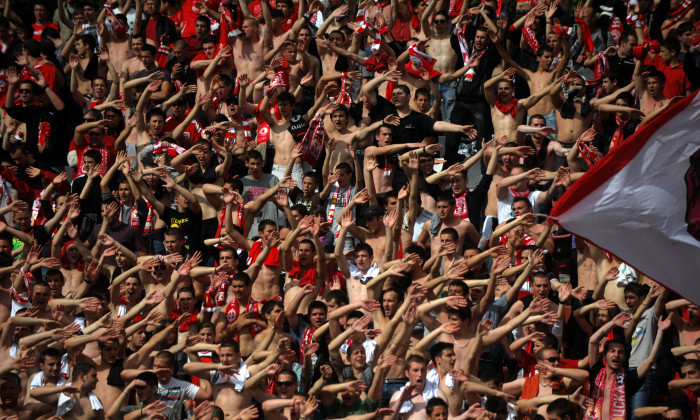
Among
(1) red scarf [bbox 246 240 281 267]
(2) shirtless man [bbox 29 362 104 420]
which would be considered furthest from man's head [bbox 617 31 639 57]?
(2) shirtless man [bbox 29 362 104 420]

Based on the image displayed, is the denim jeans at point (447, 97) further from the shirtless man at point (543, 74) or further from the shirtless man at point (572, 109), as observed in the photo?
the shirtless man at point (572, 109)

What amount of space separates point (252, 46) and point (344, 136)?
92.2 inches

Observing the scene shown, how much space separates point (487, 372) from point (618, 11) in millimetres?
7145

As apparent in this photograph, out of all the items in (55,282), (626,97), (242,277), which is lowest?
(55,282)

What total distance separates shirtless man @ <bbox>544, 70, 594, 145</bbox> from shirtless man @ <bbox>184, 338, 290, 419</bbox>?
497cm

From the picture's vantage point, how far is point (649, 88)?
46.4 feet

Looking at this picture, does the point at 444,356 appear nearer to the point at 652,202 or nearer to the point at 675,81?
the point at 652,202

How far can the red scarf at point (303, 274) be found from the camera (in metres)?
13.0

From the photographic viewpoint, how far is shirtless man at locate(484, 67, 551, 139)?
1456 centimetres

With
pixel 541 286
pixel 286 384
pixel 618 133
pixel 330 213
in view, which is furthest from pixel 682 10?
pixel 286 384

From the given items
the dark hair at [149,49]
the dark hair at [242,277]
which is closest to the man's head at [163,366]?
the dark hair at [242,277]

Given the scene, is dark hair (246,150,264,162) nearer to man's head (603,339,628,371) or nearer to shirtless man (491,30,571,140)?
shirtless man (491,30,571,140)

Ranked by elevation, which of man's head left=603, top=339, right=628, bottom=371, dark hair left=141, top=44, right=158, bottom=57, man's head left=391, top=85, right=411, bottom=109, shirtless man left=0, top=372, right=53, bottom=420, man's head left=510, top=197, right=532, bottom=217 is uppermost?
man's head left=391, top=85, right=411, bottom=109

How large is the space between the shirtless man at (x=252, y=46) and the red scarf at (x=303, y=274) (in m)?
3.82
